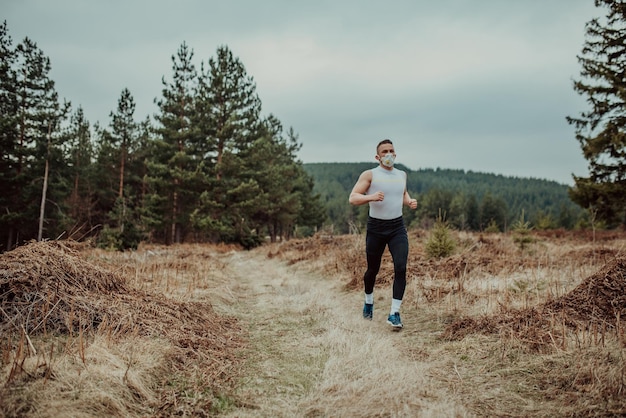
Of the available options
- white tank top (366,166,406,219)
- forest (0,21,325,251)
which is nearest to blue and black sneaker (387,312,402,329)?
white tank top (366,166,406,219)

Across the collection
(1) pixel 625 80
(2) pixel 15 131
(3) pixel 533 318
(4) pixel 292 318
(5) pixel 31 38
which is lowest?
(4) pixel 292 318

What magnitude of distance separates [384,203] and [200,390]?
3.14 meters

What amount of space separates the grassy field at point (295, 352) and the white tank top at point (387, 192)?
147cm

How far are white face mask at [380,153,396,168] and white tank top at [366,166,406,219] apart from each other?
10 cm

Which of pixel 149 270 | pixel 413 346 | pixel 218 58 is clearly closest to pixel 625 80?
pixel 413 346

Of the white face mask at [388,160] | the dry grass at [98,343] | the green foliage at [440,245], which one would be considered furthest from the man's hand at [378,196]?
the green foliage at [440,245]

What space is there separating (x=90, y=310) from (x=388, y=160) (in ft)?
12.2

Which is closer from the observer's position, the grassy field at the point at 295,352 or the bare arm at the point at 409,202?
the grassy field at the point at 295,352

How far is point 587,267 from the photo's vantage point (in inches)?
254

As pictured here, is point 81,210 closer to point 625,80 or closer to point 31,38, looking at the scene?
point 31,38

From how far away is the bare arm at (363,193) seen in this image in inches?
178

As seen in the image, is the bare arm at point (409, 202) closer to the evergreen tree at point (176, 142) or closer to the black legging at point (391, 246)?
the black legging at point (391, 246)

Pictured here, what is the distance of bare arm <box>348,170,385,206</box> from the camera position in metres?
4.52

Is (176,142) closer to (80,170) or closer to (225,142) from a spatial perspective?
(225,142)
